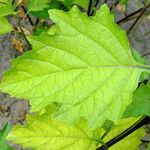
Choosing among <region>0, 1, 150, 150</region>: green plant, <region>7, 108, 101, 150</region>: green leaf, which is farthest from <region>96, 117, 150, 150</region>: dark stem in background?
<region>0, 1, 150, 150</region>: green plant

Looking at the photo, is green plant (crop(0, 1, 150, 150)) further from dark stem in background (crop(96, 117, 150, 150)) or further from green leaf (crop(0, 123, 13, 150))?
green leaf (crop(0, 123, 13, 150))

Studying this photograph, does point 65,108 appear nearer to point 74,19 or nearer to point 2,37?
point 74,19

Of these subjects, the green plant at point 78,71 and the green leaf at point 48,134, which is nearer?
the green plant at point 78,71

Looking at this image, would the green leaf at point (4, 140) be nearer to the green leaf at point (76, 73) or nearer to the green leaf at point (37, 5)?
the green leaf at point (76, 73)

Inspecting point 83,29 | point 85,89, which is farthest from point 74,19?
point 85,89

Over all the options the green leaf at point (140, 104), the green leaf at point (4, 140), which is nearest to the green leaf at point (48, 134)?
the green leaf at point (4, 140)

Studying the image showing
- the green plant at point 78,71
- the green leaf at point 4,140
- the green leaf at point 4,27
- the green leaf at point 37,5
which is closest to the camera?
the green plant at point 78,71
